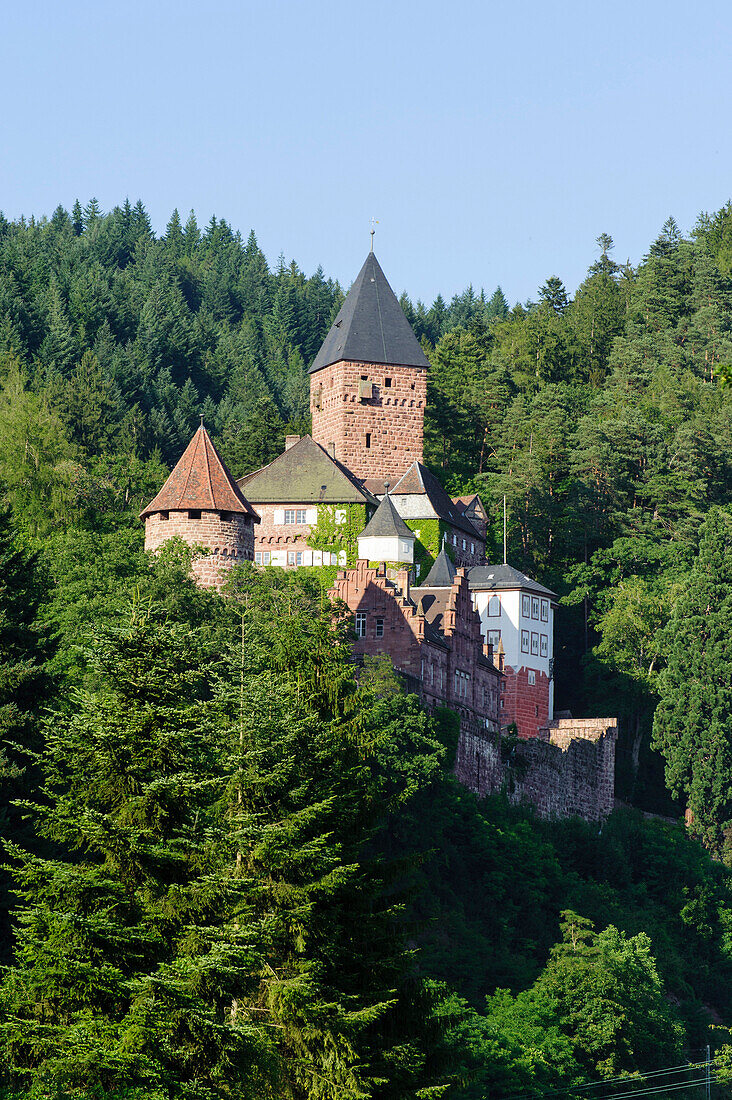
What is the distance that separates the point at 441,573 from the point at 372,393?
12613 mm

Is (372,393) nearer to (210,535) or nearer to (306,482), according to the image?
(306,482)

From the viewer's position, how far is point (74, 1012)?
22625 mm

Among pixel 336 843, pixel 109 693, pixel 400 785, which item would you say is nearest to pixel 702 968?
pixel 400 785

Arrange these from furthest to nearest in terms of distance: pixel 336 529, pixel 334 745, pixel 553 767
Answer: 1. pixel 336 529
2. pixel 553 767
3. pixel 334 745

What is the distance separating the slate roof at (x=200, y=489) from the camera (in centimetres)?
6028

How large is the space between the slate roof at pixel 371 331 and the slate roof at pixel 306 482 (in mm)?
5541

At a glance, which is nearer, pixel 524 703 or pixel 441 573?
pixel 441 573

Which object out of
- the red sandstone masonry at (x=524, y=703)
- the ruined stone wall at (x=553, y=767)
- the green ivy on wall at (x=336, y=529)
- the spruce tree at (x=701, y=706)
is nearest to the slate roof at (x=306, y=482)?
the green ivy on wall at (x=336, y=529)

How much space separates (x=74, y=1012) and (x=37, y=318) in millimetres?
93845

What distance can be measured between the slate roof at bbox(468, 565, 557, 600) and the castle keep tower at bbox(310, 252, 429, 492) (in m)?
5.61

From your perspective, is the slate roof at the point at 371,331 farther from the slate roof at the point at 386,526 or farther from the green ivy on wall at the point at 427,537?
the slate roof at the point at 386,526

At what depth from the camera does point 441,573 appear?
67.8 meters

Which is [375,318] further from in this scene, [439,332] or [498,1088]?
[439,332]

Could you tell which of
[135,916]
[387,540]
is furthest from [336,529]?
[135,916]
